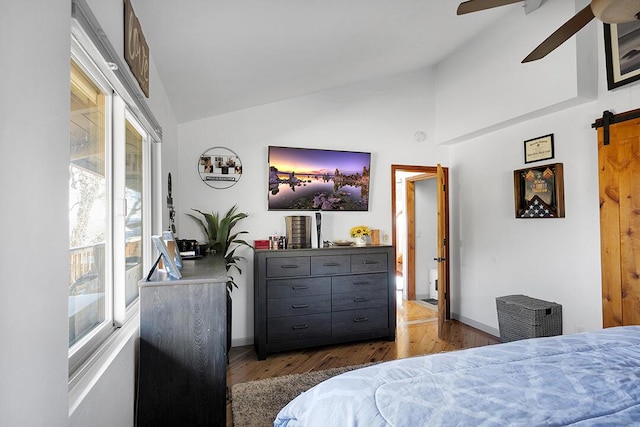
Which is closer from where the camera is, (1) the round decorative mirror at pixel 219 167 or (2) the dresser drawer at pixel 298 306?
(2) the dresser drawer at pixel 298 306

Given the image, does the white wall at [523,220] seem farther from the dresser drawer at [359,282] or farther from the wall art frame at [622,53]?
the dresser drawer at [359,282]

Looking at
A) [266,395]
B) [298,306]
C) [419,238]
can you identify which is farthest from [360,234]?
[419,238]

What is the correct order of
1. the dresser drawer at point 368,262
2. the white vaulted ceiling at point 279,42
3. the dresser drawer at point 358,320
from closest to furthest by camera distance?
the white vaulted ceiling at point 279,42, the dresser drawer at point 358,320, the dresser drawer at point 368,262

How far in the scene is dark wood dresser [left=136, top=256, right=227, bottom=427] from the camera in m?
1.69

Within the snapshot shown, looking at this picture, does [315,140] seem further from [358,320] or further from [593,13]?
[593,13]

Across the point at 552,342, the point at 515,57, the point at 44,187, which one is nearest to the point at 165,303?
the point at 44,187

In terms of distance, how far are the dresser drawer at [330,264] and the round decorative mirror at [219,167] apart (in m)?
1.27

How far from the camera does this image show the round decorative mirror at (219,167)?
11.6ft

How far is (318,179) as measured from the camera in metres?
3.92

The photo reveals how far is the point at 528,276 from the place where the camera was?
3447mm

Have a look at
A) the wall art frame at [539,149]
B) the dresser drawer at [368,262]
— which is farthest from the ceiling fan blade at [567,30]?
the dresser drawer at [368,262]

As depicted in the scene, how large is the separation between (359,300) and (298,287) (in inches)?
28.1

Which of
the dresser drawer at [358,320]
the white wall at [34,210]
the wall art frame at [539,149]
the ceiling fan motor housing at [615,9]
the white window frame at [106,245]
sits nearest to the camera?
the white wall at [34,210]

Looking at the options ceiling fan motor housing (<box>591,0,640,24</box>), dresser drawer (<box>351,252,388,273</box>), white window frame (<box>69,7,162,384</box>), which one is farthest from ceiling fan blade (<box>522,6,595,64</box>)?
dresser drawer (<box>351,252,388,273</box>)
